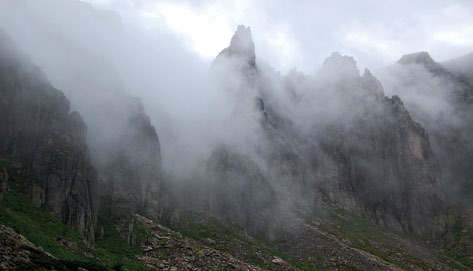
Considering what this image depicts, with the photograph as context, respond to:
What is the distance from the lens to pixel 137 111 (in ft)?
401

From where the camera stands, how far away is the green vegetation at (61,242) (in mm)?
52406

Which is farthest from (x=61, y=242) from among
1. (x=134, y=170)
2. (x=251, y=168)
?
(x=251, y=168)

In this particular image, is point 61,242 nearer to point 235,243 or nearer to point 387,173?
point 235,243

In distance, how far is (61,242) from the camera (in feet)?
199

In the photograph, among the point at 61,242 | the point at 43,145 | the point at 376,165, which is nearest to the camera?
the point at 61,242

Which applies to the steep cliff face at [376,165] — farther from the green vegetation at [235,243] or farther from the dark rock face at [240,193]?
the green vegetation at [235,243]

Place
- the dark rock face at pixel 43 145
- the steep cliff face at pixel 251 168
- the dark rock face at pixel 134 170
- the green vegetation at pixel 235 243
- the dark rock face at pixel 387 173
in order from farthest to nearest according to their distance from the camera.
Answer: the dark rock face at pixel 387 173 < the steep cliff face at pixel 251 168 < the dark rock face at pixel 134 170 < the green vegetation at pixel 235 243 < the dark rock face at pixel 43 145

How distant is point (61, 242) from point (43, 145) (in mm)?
29561

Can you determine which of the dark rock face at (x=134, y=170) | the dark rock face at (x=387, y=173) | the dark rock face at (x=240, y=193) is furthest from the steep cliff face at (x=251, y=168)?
the dark rock face at (x=134, y=170)

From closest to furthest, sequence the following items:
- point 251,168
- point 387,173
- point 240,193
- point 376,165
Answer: point 240,193
point 251,168
point 387,173
point 376,165

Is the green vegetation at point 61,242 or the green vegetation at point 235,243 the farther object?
the green vegetation at point 235,243

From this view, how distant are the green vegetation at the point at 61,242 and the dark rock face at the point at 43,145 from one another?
4.55 m

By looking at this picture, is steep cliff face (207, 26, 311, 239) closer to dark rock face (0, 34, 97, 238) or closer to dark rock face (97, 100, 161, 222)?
dark rock face (97, 100, 161, 222)

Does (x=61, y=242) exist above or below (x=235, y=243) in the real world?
below
